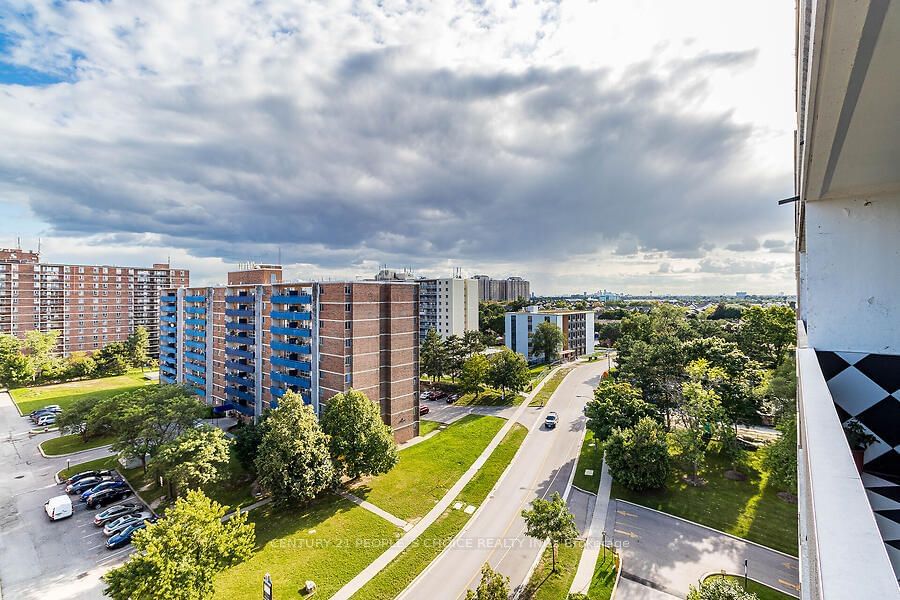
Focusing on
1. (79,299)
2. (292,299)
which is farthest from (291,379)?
(79,299)

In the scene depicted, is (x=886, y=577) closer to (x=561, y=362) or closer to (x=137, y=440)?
(x=137, y=440)

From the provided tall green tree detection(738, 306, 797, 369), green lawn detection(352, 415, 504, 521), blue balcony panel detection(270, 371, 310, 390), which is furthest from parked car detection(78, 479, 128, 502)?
tall green tree detection(738, 306, 797, 369)

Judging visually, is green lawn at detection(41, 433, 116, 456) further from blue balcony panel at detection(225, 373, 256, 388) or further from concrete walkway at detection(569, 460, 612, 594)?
concrete walkway at detection(569, 460, 612, 594)

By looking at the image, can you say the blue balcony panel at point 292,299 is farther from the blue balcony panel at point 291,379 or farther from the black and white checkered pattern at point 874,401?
the black and white checkered pattern at point 874,401

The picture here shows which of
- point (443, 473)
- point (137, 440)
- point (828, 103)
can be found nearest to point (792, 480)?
point (443, 473)

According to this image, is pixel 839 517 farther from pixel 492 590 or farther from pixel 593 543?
pixel 593 543

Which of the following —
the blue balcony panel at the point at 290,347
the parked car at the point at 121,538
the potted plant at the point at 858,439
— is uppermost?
the potted plant at the point at 858,439

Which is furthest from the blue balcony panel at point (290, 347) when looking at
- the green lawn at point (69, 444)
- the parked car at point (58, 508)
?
the parked car at point (58, 508)
